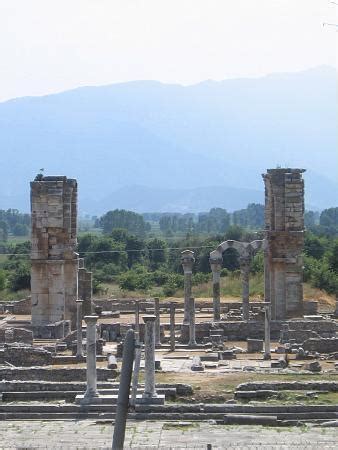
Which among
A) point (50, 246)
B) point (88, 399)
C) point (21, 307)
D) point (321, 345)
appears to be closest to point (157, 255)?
point (21, 307)

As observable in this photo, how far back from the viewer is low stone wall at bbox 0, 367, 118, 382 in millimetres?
30656

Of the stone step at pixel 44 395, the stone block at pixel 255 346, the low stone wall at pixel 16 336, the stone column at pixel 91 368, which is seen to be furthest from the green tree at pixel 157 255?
the stone step at pixel 44 395

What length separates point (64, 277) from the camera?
4291 cm

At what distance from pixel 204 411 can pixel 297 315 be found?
1781cm

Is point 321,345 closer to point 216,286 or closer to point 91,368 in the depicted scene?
point 216,286

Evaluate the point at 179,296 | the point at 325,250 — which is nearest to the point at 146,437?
the point at 179,296

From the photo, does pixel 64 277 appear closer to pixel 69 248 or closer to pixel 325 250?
pixel 69 248

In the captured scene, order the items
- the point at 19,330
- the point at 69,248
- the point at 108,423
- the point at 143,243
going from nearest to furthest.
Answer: the point at 108,423, the point at 19,330, the point at 69,248, the point at 143,243

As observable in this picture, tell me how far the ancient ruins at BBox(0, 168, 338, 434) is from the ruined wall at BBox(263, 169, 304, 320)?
0.12 ft

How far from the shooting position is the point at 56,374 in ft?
101

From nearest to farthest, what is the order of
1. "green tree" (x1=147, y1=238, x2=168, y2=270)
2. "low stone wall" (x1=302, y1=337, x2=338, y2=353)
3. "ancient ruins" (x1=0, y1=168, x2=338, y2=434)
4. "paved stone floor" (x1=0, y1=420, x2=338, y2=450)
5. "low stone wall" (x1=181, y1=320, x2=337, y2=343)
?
"paved stone floor" (x1=0, y1=420, x2=338, y2=450), "ancient ruins" (x1=0, y1=168, x2=338, y2=434), "low stone wall" (x1=302, y1=337, x2=338, y2=353), "low stone wall" (x1=181, y1=320, x2=337, y2=343), "green tree" (x1=147, y1=238, x2=168, y2=270)

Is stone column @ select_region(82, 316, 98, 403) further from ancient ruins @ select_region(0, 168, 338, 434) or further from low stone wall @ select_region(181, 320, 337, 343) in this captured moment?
low stone wall @ select_region(181, 320, 337, 343)

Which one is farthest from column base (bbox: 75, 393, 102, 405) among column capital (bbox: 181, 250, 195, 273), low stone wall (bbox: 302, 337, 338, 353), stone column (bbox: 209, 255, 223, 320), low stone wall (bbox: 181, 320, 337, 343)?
stone column (bbox: 209, 255, 223, 320)

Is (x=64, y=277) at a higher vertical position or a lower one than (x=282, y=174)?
lower
